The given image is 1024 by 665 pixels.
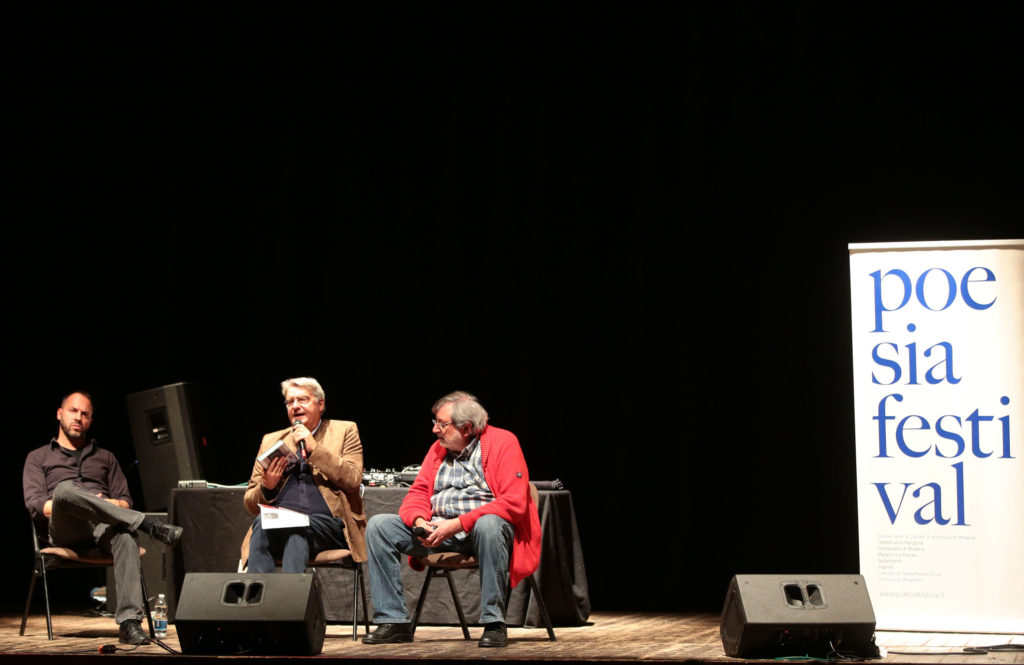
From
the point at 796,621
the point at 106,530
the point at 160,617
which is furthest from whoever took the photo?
the point at 160,617

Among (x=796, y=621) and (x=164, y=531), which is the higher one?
(x=164, y=531)

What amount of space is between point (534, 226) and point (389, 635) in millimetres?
2752

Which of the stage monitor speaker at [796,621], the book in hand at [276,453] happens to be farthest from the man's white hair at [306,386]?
the stage monitor speaker at [796,621]

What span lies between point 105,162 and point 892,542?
16.6 ft

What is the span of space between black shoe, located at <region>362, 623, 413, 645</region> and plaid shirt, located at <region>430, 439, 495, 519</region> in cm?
43

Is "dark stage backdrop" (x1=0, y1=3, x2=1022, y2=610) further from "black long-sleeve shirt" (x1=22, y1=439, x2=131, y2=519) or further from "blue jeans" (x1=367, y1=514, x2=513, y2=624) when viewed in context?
"blue jeans" (x1=367, y1=514, x2=513, y2=624)

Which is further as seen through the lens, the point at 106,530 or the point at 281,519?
the point at 106,530

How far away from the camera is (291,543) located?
4.50 m

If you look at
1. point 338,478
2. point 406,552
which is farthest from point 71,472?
point 406,552

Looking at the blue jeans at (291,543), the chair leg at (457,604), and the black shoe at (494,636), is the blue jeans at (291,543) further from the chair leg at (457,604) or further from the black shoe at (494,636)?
the black shoe at (494,636)

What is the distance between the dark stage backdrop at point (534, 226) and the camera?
5.99m

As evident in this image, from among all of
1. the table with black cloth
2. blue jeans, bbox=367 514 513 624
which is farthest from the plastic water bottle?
blue jeans, bbox=367 514 513 624

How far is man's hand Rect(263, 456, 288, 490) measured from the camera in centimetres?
450

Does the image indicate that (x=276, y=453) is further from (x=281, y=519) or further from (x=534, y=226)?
(x=534, y=226)
